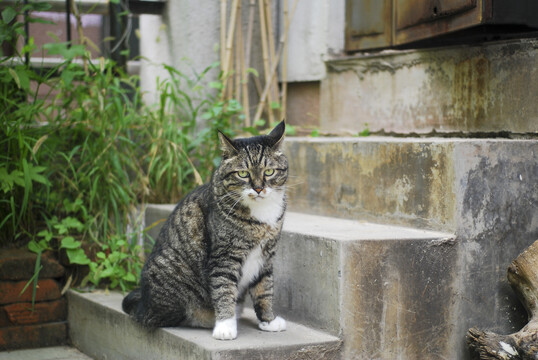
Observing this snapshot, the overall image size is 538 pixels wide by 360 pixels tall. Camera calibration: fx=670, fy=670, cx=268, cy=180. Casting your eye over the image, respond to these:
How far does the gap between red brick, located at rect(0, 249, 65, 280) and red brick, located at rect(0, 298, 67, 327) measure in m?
0.17

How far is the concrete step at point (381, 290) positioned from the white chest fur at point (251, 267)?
0.28 m

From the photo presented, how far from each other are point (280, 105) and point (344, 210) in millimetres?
1561

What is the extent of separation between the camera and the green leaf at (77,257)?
4.04 metres

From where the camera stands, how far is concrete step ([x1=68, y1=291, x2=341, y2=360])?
8.95 ft

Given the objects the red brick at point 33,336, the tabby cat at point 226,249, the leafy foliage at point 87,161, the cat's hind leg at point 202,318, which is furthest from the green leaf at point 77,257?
the cat's hind leg at point 202,318

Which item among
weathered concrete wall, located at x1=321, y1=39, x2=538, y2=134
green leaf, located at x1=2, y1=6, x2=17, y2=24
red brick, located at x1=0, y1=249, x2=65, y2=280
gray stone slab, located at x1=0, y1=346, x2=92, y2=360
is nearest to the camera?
weathered concrete wall, located at x1=321, y1=39, x2=538, y2=134

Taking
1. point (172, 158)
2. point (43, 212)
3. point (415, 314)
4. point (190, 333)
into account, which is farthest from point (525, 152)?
point (43, 212)

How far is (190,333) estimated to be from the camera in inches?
116

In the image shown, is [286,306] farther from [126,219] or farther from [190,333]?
[126,219]

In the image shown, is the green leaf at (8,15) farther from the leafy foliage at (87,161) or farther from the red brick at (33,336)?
the red brick at (33,336)

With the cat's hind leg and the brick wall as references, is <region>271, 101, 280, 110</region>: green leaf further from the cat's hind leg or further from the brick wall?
the cat's hind leg

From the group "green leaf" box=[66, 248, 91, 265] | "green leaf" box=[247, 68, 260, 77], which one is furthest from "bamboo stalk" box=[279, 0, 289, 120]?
"green leaf" box=[66, 248, 91, 265]

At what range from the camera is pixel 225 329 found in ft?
9.12

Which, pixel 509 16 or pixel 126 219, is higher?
pixel 509 16
